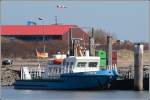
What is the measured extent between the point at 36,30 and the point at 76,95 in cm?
Answer: 4930

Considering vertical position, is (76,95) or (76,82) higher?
(76,82)

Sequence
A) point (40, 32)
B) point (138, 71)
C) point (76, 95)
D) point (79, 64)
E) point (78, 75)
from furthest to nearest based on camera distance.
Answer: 1. point (40, 32)
2. point (79, 64)
3. point (78, 75)
4. point (138, 71)
5. point (76, 95)

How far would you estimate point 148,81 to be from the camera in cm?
6069

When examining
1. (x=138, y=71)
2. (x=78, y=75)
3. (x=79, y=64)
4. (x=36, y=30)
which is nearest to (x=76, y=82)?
(x=78, y=75)

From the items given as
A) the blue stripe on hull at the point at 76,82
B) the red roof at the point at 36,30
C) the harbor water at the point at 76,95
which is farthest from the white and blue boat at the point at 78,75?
the red roof at the point at 36,30

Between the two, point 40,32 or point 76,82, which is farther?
point 40,32

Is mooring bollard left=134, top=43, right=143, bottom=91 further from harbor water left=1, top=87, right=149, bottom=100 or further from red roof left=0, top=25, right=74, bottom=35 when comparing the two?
red roof left=0, top=25, right=74, bottom=35

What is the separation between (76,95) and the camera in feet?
189

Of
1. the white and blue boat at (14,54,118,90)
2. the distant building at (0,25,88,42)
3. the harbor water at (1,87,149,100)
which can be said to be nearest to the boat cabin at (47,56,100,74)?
the white and blue boat at (14,54,118,90)

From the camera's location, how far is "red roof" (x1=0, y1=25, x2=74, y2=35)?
350 ft

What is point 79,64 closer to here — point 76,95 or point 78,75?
point 78,75

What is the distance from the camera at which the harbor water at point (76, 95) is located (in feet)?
178

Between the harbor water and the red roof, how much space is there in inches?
1706

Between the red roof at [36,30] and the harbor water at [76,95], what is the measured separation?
4333 centimetres
